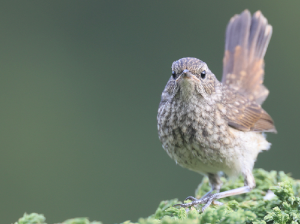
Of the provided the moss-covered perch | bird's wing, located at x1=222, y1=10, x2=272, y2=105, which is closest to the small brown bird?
the moss-covered perch

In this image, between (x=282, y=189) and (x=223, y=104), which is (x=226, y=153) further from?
(x=282, y=189)

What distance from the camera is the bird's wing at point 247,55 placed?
4.67 metres

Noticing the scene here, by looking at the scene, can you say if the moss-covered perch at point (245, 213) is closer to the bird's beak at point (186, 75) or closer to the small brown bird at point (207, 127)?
the small brown bird at point (207, 127)

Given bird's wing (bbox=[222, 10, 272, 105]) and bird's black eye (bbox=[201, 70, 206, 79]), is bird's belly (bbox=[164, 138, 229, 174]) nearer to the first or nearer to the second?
bird's black eye (bbox=[201, 70, 206, 79])

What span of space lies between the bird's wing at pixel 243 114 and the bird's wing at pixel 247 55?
0.40 metres

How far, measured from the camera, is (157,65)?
7.51m

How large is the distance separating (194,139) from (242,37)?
7.25 ft

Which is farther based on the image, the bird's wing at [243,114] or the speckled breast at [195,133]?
the bird's wing at [243,114]

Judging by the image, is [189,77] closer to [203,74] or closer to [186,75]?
[186,75]

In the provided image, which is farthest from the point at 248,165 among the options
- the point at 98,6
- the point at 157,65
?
the point at 98,6

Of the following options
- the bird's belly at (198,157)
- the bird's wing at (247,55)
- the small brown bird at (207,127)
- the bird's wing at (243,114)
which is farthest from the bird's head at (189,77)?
the bird's wing at (247,55)

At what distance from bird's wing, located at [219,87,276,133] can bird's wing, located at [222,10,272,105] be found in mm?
401

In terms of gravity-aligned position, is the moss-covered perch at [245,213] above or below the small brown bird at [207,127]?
below

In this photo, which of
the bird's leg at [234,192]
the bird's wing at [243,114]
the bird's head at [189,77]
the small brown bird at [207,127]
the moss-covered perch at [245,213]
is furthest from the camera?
the bird's wing at [243,114]
